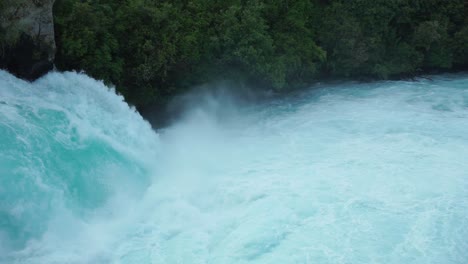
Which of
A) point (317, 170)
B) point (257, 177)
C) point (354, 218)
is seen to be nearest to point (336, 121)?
point (317, 170)

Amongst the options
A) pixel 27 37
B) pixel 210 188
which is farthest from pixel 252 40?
pixel 27 37

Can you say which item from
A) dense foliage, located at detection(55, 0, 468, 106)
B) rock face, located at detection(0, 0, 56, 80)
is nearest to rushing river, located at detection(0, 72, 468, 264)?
rock face, located at detection(0, 0, 56, 80)

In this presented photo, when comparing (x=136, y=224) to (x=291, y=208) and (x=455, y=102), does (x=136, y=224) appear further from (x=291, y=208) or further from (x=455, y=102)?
(x=455, y=102)

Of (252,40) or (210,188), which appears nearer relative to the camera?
(210,188)

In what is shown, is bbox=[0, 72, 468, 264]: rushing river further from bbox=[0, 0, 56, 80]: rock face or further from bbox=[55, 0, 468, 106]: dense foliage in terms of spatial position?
bbox=[55, 0, 468, 106]: dense foliage

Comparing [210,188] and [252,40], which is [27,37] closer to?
[210,188]

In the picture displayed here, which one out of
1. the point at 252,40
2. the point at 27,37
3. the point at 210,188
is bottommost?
the point at 210,188

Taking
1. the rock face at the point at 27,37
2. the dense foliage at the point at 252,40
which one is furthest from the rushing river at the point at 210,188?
the dense foliage at the point at 252,40
